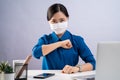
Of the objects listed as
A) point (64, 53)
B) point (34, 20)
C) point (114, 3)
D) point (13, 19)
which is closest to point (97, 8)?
point (114, 3)

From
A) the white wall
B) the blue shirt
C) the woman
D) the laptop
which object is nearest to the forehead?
the woman

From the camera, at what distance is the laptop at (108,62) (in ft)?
4.52

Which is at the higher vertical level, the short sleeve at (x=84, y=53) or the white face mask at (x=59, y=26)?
the white face mask at (x=59, y=26)

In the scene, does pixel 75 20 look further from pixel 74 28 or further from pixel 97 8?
pixel 97 8

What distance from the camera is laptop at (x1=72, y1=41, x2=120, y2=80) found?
1378 mm

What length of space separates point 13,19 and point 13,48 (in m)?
0.39

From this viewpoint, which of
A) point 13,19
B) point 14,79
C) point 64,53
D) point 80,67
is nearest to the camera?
point 14,79

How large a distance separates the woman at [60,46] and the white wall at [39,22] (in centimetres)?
108

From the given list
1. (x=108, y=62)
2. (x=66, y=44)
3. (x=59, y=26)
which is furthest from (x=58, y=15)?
(x=108, y=62)

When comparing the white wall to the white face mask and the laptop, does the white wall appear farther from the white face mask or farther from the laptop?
the laptop

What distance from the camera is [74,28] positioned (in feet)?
11.9

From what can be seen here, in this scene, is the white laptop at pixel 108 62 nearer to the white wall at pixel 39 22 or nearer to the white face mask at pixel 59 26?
the white face mask at pixel 59 26

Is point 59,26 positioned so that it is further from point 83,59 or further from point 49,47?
point 83,59

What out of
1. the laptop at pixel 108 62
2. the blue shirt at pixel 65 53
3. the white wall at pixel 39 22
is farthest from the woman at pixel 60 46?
the white wall at pixel 39 22
